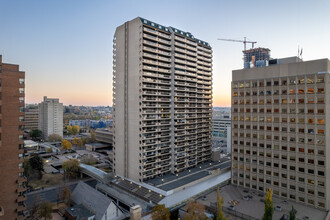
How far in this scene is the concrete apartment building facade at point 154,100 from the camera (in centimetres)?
6894

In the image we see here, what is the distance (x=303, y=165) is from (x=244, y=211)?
1948 centimetres

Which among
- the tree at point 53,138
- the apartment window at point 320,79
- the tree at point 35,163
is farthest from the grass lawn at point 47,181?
the apartment window at point 320,79

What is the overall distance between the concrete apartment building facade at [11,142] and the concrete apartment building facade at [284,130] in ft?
186

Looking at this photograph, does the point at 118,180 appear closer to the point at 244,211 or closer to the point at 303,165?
the point at 244,211

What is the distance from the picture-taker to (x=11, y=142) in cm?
4175

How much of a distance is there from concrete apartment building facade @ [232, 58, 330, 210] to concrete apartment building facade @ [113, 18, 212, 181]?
836 inches

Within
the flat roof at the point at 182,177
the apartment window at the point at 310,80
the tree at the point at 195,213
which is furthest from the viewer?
the flat roof at the point at 182,177

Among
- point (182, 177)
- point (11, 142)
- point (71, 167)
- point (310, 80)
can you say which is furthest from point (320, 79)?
point (71, 167)

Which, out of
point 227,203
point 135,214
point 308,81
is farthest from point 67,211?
point 308,81

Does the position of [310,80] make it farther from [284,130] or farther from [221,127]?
[221,127]

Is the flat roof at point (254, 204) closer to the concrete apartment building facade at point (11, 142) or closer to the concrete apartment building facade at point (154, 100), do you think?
the concrete apartment building facade at point (154, 100)

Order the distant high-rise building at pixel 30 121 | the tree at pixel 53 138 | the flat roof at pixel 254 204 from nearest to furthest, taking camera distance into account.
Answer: the flat roof at pixel 254 204
the tree at pixel 53 138
the distant high-rise building at pixel 30 121

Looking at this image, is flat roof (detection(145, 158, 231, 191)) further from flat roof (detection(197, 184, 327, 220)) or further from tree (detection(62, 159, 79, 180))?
tree (detection(62, 159, 79, 180))

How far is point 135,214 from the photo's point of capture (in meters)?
49.3
